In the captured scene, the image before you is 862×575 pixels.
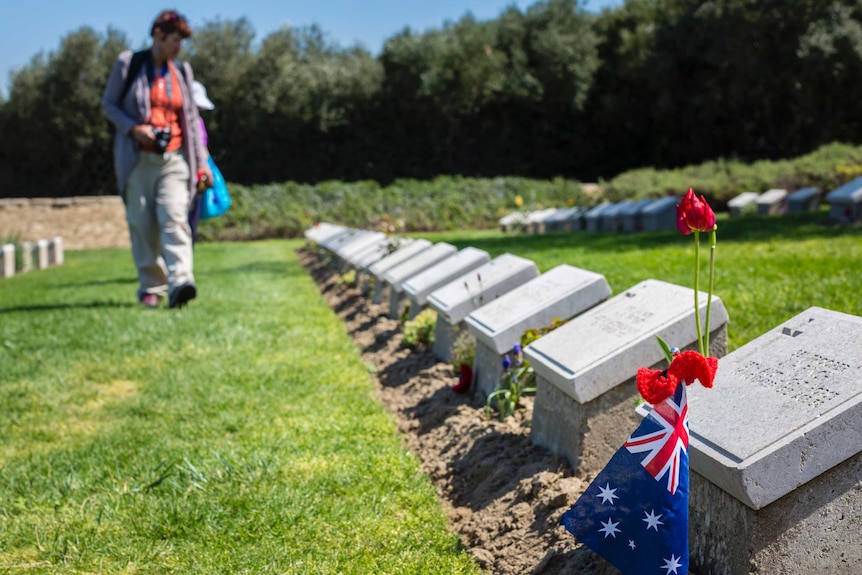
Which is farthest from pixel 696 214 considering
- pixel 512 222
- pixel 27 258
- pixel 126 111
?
pixel 512 222

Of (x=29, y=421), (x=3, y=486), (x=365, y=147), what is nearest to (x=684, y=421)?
(x=3, y=486)

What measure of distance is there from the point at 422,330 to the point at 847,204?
22.6ft

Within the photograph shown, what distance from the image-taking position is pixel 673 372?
1.94 metres

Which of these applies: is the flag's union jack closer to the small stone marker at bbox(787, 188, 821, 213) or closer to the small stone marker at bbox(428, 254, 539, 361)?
the small stone marker at bbox(428, 254, 539, 361)

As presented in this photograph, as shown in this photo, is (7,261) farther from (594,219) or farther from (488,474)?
(488,474)

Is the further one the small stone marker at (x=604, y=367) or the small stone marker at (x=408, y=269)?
the small stone marker at (x=408, y=269)

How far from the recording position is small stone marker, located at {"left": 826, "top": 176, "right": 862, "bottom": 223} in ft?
32.2

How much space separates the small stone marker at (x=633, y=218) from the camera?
1504 centimetres

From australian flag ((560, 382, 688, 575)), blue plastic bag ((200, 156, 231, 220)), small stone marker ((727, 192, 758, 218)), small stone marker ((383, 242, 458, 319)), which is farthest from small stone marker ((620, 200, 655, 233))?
australian flag ((560, 382, 688, 575))

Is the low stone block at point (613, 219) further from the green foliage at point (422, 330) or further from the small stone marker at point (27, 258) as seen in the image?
the green foliage at point (422, 330)

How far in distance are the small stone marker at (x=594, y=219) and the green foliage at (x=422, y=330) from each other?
11.2 m

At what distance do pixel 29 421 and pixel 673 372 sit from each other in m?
3.36

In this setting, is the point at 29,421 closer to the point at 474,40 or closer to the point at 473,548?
the point at 473,548

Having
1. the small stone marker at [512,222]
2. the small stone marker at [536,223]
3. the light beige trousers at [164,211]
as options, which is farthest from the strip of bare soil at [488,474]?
the small stone marker at [512,222]
